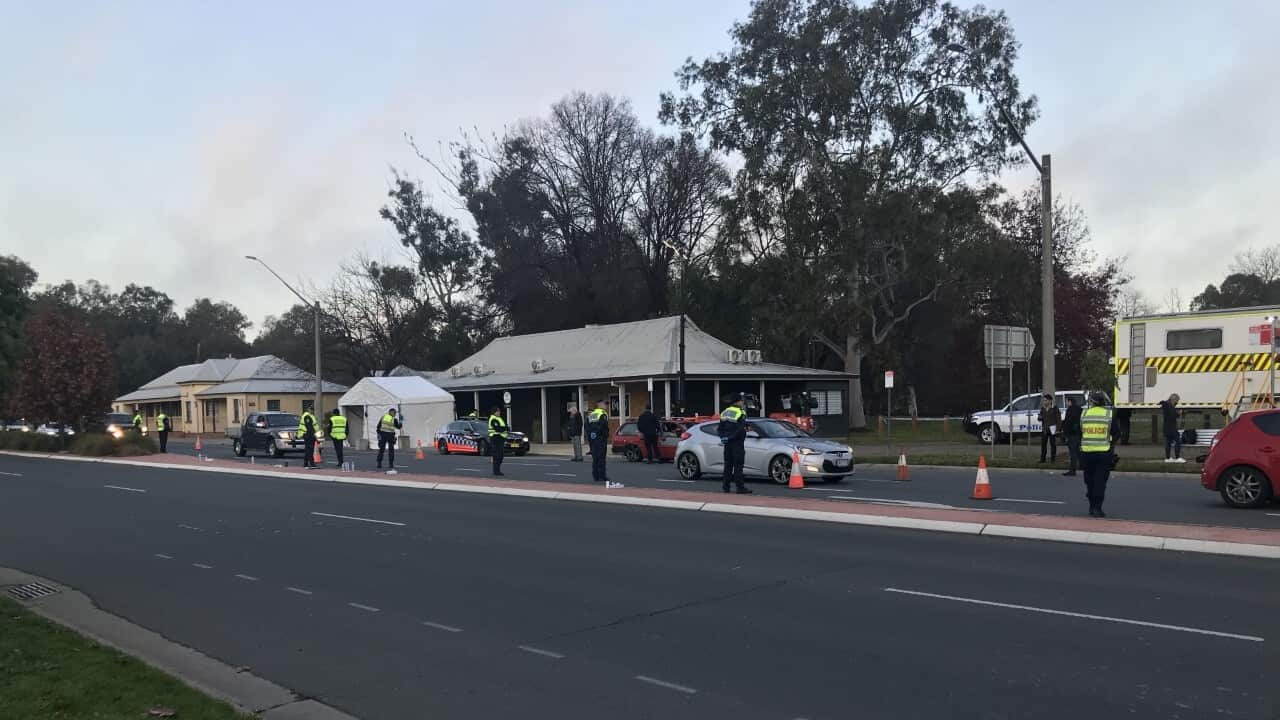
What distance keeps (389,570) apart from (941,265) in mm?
35990

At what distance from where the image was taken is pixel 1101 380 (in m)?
33.8

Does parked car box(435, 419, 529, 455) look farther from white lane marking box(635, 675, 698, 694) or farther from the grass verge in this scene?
white lane marking box(635, 675, 698, 694)

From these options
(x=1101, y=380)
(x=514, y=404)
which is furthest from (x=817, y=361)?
(x=1101, y=380)

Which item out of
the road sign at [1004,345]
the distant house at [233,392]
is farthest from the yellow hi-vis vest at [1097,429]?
the distant house at [233,392]

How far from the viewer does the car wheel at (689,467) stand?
2223cm

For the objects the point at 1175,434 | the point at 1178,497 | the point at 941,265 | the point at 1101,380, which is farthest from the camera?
the point at 941,265

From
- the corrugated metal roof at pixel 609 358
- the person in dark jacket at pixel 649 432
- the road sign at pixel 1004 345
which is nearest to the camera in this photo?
the road sign at pixel 1004 345

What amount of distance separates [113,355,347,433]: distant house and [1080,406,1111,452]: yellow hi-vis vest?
5965 cm

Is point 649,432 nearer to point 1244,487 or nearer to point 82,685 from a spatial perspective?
point 1244,487

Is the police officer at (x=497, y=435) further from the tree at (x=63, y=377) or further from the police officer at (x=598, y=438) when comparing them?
the tree at (x=63, y=377)

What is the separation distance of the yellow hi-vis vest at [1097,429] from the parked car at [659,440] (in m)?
15.6

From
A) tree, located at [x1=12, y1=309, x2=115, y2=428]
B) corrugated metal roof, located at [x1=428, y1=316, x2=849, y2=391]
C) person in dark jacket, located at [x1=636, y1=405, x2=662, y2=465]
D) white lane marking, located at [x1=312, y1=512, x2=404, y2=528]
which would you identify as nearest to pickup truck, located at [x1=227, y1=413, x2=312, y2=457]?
tree, located at [x1=12, y1=309, x2=115, y2=428]

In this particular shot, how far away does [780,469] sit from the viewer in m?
20.3

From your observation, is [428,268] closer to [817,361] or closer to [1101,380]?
[817,361]
